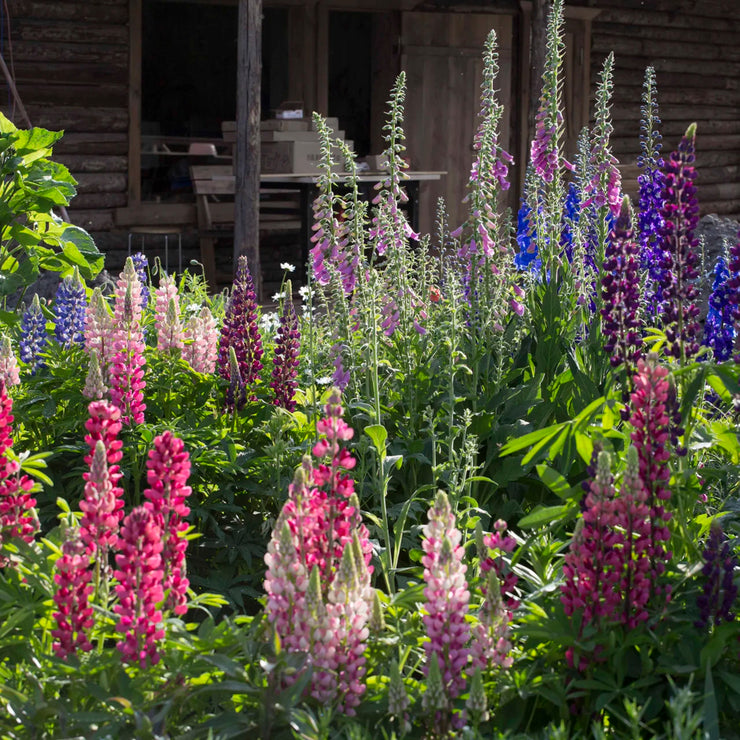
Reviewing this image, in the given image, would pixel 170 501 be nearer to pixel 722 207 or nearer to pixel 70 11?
pixel 70 11

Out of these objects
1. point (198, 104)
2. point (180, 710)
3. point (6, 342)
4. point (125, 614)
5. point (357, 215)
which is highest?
point (198, 104)

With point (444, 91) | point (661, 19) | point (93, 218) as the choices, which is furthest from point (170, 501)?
point (661, 19)

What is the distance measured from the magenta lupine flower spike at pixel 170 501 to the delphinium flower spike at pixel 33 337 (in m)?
2.23

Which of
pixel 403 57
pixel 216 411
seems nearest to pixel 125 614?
pixel 216 411

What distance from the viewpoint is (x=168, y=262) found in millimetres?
10680

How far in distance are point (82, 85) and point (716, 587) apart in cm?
873

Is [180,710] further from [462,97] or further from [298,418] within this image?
[462,97]

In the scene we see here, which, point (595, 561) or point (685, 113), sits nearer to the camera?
point (595, 561)

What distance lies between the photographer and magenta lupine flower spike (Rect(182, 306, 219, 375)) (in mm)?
4148

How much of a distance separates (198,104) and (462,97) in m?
2.78

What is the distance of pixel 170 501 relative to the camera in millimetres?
2258

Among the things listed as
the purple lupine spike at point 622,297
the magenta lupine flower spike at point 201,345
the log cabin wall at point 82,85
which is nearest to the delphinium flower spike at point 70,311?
the magenta lupine flower spike at point 201,345

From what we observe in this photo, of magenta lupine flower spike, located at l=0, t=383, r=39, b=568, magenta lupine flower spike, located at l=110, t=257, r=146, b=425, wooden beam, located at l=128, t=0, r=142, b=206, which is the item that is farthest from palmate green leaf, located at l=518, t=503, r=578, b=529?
wooden beam, located at l=128, t=0, r=142, b=206

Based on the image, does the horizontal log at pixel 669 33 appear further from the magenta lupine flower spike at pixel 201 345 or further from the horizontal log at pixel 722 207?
the magenta lupine flower spike at pixel 201 345
